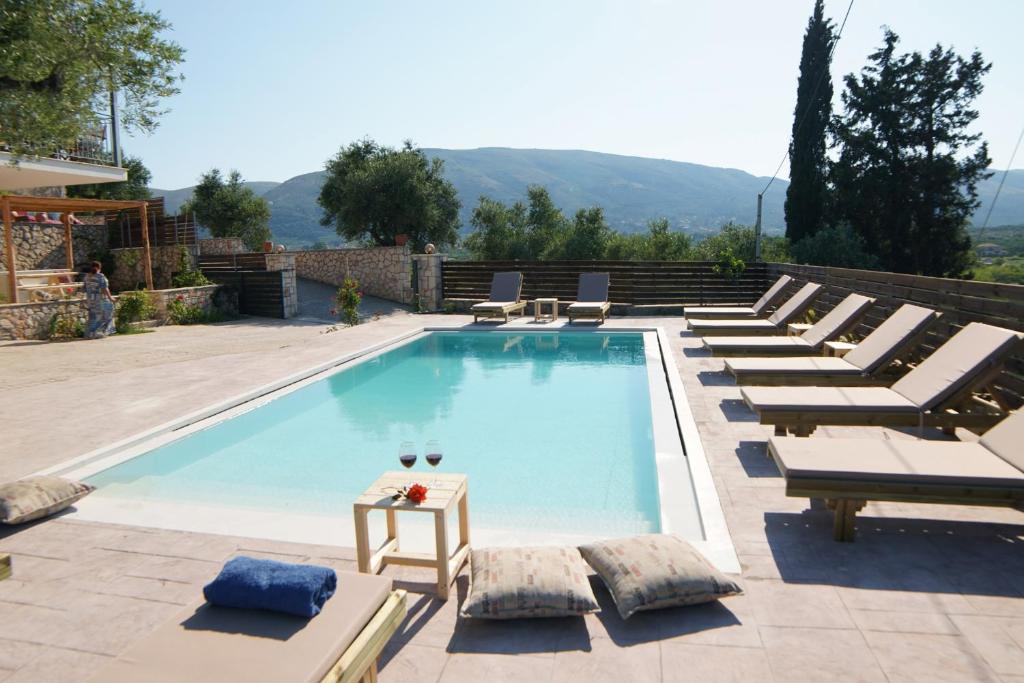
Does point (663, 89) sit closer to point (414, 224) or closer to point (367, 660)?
point (414, 224)

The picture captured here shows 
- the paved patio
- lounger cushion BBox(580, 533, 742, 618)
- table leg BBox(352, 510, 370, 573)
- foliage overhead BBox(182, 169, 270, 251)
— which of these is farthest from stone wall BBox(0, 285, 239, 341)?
foliage overhead BBox(182, 169, 270, 251)

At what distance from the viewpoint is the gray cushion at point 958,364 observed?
479 cm

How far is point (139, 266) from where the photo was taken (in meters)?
18.3

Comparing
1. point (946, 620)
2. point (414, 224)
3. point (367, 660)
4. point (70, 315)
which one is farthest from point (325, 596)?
point (414, 224)

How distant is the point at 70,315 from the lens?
41.5 ft

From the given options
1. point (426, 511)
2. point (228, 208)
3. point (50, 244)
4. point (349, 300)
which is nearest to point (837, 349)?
point (426, 511)

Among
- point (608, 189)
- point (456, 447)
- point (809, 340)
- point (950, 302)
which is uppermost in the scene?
point (608, 189)

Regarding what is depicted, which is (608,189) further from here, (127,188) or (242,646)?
(242,646)

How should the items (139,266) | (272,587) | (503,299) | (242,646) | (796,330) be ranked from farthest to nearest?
(139,266), (503,299), (796,330), (272,587), (242,646)

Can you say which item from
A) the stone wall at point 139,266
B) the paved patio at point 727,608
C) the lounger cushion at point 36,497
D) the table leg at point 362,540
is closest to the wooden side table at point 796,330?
the paved patio at point 727,608

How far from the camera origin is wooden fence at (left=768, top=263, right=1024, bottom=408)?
203 inches

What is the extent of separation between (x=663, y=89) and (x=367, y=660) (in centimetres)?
1808

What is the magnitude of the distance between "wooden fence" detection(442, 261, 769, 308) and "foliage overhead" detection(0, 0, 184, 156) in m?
9.30

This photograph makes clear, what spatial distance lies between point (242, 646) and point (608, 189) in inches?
6158
